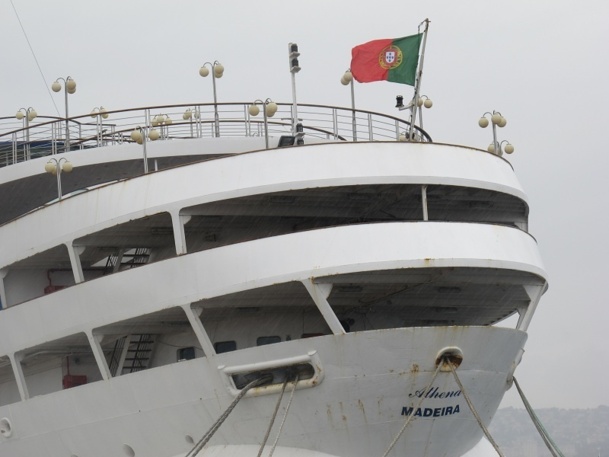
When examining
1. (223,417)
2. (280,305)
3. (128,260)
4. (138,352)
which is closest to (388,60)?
(280,305)

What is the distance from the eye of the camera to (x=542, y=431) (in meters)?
19.8

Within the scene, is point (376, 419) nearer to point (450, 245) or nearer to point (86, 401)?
point (450, 245)

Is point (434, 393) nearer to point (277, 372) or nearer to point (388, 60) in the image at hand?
point (277, 372)

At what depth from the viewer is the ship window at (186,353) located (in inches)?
819

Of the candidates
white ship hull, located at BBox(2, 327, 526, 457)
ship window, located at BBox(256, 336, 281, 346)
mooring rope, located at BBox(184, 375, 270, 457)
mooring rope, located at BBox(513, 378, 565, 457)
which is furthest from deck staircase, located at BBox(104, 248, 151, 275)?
mooring rope, located at BBox(513, 378, 565, 457)

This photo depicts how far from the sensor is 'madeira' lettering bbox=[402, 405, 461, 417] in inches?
720

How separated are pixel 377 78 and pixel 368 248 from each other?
3929mm

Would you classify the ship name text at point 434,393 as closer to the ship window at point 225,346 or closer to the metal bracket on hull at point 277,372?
A: the metal bracket on hull at point 277,372

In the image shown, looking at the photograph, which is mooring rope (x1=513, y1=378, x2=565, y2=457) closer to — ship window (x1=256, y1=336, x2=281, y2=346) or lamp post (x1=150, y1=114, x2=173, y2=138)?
ship window (x1=256, y1=336, x2=281, y2=346)

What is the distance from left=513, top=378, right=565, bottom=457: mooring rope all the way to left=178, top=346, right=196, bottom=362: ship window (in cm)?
584

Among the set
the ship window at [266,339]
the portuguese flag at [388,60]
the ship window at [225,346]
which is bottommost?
the ship window at [225,346]

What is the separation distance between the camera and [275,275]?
58.8 ft

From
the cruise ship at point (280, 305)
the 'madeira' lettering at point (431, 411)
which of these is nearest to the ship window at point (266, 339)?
the cruise ship at point (280, 305)

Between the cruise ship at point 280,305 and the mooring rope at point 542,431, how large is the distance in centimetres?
43
